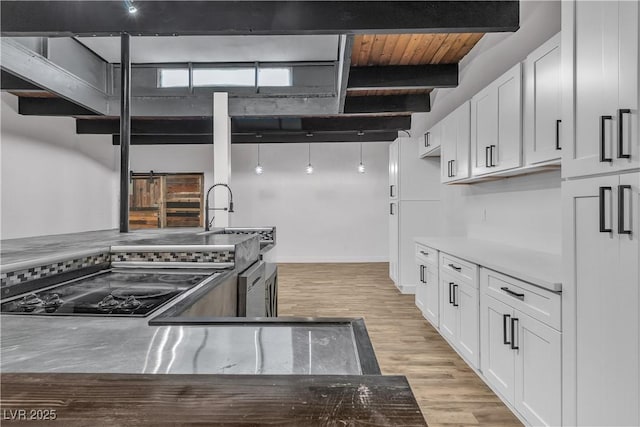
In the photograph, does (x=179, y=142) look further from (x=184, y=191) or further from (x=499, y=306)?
(x=499, y=306)

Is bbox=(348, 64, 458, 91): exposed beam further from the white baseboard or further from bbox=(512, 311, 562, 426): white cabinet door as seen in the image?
the white baseboard

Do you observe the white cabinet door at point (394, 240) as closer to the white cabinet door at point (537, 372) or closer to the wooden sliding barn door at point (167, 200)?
the white cabinet door at point (537, 372)

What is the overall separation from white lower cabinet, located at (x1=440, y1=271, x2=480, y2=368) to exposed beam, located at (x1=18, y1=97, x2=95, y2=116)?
17.9 feet

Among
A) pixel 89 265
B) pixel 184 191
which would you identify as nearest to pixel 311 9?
pixel 89 265

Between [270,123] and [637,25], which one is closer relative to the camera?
[637,25]

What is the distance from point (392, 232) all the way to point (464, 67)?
9.06 ft

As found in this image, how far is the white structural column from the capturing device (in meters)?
4.84

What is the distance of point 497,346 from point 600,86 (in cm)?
162

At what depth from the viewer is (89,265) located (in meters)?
1.79

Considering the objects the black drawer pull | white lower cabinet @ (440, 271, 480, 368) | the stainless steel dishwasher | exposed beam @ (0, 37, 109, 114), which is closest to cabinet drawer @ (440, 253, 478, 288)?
white lower cabinet @ (440, 271, 480, 368)

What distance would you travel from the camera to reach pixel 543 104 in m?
2.29

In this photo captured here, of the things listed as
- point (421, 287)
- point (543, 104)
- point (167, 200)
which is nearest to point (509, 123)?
point (543, 104)

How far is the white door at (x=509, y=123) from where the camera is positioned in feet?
8.41

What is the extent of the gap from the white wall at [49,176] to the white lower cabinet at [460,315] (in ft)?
19.1
